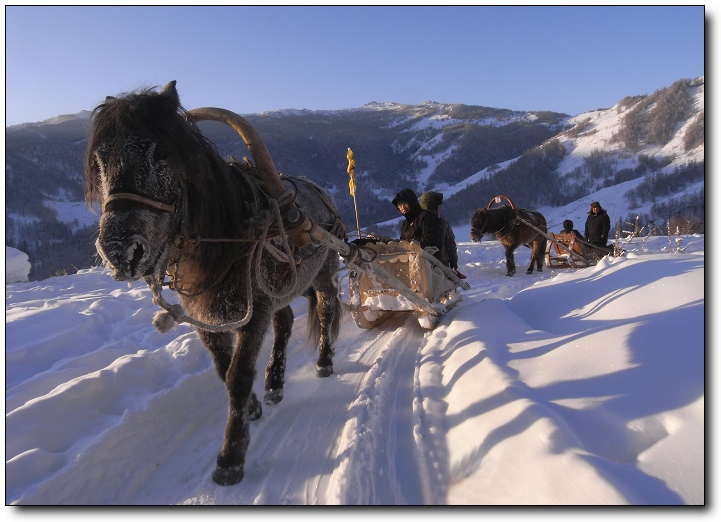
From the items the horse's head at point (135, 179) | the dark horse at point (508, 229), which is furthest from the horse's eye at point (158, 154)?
the dark horse at point (508, 229)

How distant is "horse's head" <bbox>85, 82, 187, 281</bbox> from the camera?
1.74m

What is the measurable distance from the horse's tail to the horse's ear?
106 inches

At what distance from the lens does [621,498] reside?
4.78 ft

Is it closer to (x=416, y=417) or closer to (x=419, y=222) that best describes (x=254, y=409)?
→ (x=416, y=417)

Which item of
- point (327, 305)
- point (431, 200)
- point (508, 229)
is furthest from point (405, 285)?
point (508, 229)

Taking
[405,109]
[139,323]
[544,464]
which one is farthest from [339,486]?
[405,109]

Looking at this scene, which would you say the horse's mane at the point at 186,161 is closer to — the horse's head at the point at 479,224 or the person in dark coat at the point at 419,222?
the person in dark coat at the point at 419,222

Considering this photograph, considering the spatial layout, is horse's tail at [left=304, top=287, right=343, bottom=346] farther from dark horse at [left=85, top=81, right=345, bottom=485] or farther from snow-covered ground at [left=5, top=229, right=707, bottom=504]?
dark horse at [left=85, top=81, right=345, bottom=485]

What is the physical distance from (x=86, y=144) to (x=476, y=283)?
825 centimetres

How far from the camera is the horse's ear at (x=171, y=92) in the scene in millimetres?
2230

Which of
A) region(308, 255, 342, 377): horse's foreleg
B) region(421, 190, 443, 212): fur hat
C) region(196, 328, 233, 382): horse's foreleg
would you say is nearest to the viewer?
region(196, 328, 233, 382): horse's foreleg

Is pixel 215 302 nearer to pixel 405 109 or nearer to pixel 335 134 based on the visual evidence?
pixel 335 134

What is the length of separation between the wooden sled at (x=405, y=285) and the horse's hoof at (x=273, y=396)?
1.75 m

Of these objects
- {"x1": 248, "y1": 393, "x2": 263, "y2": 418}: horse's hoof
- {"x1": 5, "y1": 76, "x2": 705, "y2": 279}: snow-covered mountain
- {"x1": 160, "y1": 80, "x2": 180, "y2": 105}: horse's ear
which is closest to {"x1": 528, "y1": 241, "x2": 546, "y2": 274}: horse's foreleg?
{"x1": 5, "y1": 76, "x2": 705, "y2": 279}: snow-covered mountain
